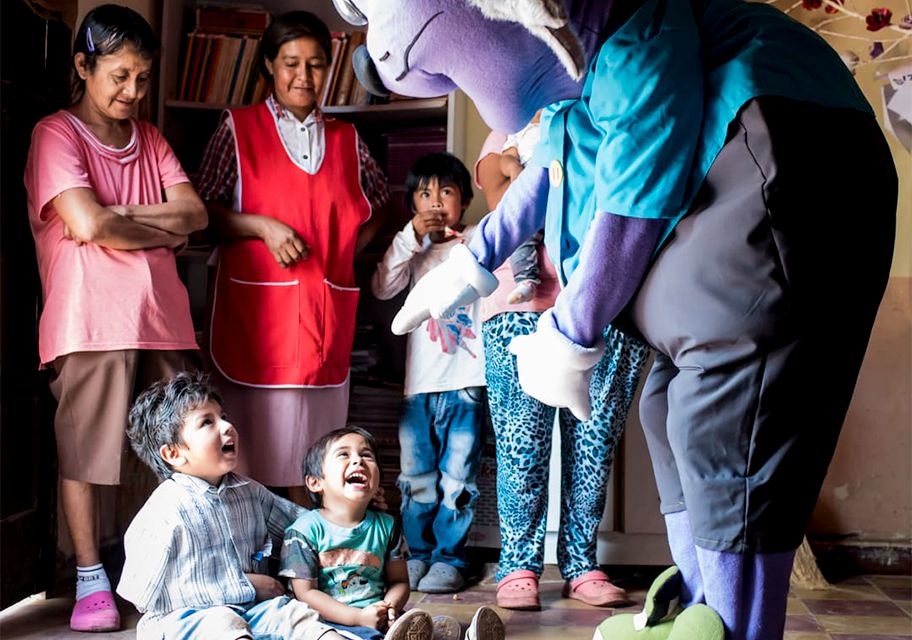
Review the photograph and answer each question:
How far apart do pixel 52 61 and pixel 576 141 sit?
1.70 metres

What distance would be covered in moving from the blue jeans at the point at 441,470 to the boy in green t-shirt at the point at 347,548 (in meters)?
0.62

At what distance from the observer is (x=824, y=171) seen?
0.99 meters

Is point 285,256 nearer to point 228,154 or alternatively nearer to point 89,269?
point 228,154

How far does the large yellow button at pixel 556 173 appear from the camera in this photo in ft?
3.64

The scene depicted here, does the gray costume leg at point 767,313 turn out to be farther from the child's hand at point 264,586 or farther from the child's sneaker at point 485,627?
the child's hand at point 264,586

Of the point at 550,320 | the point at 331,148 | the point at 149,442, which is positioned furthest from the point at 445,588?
the point at 550,320

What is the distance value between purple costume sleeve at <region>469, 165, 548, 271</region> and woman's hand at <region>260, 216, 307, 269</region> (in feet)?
4.04

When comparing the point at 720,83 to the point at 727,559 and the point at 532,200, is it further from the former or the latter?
the point at 727,559

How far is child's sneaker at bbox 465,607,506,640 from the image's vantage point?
5.56ft

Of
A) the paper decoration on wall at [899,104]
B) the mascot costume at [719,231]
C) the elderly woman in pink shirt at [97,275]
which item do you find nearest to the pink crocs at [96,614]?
the elderly woman in pink shirt at [97,275]

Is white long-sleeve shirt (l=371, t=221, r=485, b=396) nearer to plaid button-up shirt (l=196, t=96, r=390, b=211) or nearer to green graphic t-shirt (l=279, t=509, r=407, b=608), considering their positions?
plaid button-up shirt (l=196, t=96, r=390, b=211)

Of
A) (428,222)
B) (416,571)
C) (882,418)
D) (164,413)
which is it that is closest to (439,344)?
(428,222)

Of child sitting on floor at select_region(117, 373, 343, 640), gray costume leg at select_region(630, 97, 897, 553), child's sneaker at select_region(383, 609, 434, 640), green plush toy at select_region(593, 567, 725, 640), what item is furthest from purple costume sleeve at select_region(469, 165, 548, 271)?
child sitting on floor at select_region(117, 373, 343, 640)

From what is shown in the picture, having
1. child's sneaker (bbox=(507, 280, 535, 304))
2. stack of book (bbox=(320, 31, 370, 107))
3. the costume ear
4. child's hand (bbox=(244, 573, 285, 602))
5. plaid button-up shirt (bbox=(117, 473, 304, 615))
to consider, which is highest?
Result: stack of book (bbox=(320, 31, 370, 107))
